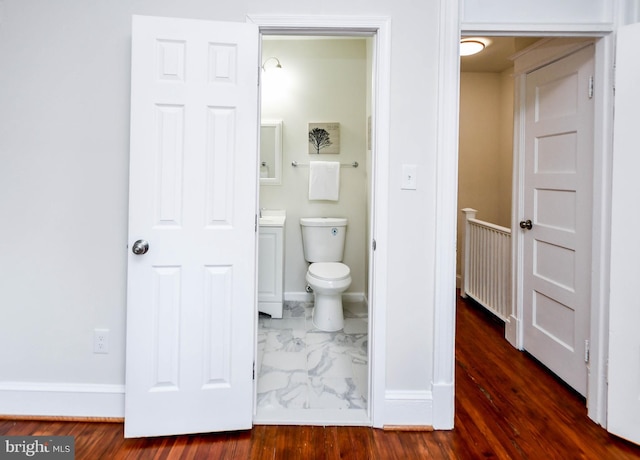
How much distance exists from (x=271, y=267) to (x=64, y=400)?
173 cm

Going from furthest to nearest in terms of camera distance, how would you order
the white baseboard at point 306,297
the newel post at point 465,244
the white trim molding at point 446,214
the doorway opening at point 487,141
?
the doorway opening at point 487,141, the newel post at point 465,244, the white baseboard at point 306,297, the white trim molding at point 446,214

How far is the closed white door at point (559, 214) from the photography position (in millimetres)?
2053

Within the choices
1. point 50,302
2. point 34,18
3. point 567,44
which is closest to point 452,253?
point 567,44

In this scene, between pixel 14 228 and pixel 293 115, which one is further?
pixel 293 115

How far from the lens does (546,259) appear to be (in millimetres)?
2400

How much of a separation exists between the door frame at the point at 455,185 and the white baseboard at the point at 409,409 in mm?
40

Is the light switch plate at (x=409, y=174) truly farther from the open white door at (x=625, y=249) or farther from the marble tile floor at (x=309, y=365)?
the marble tile floor at (x=309, y=365)

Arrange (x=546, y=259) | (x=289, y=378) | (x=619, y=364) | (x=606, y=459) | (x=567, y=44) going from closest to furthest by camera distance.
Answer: (x=606, y=459)
(x=619, y=364)
(x=567, y=44)
(x=289, y=378)
(x=546, y=259)

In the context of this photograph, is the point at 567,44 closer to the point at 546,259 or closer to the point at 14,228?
the point at 546,259

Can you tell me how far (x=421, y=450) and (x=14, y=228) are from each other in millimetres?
2147

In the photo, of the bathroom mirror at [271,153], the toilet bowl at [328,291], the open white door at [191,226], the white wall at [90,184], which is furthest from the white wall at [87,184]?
the bathroom mirror at [271,153]

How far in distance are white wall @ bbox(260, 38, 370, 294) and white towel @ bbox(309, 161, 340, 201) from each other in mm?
77

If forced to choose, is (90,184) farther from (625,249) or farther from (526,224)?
(526,224)

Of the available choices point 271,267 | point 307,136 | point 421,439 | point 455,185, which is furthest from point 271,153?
point 421,439
